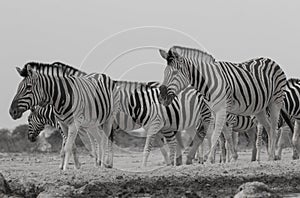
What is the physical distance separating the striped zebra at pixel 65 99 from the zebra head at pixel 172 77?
4.85 feet

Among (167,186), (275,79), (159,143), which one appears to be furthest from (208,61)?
(167,186)

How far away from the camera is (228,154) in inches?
639

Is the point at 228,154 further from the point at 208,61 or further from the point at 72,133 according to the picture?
the point at 72,133

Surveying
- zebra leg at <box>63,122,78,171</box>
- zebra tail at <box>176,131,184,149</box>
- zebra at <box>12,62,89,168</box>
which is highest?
zebra at <box>12,62,89,168</box>

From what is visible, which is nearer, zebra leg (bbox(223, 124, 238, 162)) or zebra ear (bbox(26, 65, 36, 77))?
zebra ear (bbox(26, 65, 36, 77))

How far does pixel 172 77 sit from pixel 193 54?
105 centimetres

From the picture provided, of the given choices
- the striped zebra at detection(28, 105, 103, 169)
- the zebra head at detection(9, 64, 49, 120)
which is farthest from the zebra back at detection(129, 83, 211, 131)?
the zebra head at detection(9, 64, 49, 120)

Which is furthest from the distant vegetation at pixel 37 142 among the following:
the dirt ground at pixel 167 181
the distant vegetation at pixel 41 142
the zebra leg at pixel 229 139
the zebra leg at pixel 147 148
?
the dirt ground at pixel 167 181

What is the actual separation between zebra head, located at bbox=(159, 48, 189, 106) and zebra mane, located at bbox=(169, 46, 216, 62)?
0.26m

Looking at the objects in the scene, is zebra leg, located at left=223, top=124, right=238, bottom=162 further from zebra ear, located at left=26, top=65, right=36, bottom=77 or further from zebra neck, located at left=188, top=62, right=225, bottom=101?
zebra ear, located at left=26, top=65, right=36, bottom=77

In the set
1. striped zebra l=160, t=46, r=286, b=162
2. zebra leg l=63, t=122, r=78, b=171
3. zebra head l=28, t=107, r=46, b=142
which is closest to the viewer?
zebra leg l=63, t=122, r=78, b=171

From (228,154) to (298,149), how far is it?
5.67ft

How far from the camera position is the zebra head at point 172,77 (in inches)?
519

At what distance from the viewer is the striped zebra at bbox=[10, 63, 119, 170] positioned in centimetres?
1248
